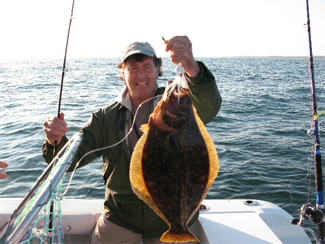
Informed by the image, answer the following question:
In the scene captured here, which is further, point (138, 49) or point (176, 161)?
point (138, 49)

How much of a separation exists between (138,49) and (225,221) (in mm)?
2253

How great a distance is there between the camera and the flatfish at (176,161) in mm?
2234

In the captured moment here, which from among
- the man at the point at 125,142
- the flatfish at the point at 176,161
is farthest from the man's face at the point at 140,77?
the flatfish at the point at 176,161

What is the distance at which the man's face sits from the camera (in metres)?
3.29

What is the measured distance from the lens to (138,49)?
3244 mm

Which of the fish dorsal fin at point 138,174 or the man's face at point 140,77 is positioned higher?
the man's face at point 140,77

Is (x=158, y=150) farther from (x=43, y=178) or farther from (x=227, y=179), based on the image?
(x=227, y=179)

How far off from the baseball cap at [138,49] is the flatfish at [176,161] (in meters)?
1.09

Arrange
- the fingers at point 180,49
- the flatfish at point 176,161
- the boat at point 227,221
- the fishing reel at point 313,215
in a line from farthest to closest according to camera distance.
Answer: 1. the fishing reel at point 313,215
2. the boat at point 227,221
3. the fingers at point 180,49
4. the flatfish at point 176,161

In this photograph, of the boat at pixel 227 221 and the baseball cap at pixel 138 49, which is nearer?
the baseball cap at pixel 138 49

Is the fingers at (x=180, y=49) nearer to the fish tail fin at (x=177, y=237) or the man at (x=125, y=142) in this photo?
the man at (x=125, y=142)

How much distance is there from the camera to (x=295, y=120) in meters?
13.4

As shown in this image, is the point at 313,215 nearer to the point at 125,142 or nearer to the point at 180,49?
the point at 125,142

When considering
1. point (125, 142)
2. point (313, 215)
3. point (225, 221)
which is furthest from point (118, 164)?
point (313, 215)
